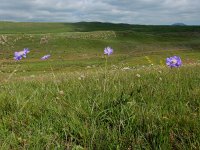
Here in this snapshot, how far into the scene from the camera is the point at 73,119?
400cm

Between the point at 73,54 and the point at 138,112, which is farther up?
the point at 138,112

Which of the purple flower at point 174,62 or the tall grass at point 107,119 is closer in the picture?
the tall grass at point 107,119

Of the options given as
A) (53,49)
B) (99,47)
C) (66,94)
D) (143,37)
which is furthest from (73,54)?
(66,94)

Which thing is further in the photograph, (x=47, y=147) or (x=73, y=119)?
(x=73, y=119)

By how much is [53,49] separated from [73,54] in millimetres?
7832

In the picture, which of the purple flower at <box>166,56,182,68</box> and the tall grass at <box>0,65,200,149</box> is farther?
the purple flower at <box>166,56,182,68</box>

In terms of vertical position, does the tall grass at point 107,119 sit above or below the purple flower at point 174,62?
below

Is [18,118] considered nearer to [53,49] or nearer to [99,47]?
[53,49]

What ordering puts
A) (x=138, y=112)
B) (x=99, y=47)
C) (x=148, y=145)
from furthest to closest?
(x=99, y=47)
(x=138, y=112)
(x=148, y=145)

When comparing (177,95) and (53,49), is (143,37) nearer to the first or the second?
(53,49)

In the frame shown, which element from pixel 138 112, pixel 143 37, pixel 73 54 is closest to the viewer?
pixel 138 112

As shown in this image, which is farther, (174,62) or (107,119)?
(174,62)

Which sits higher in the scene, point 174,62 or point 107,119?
point 174,62

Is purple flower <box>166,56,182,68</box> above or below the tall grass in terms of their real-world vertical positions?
above
